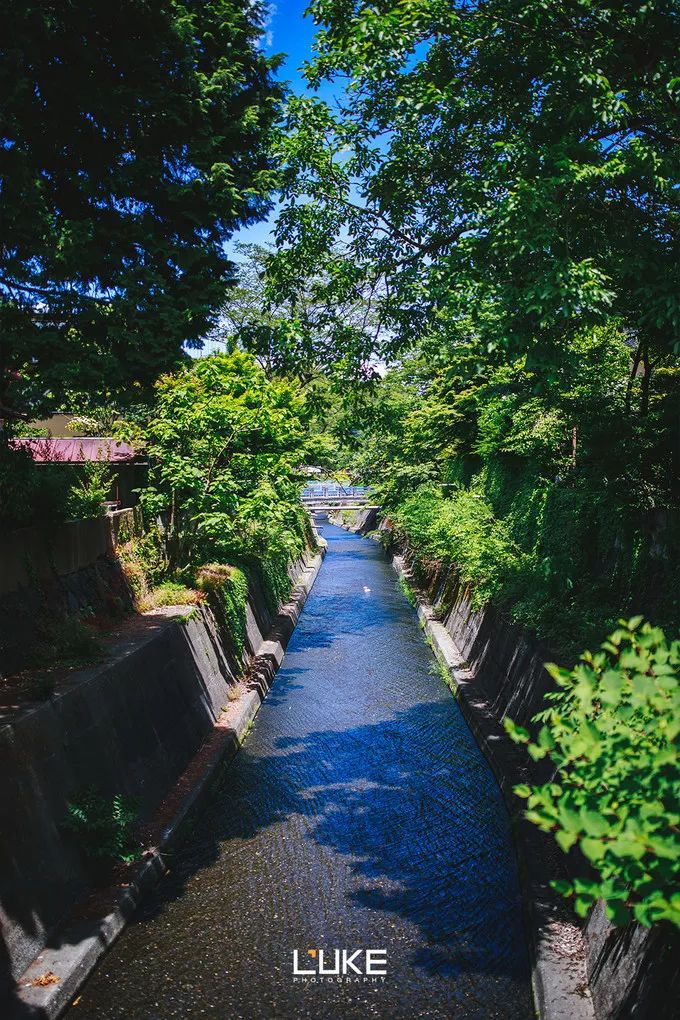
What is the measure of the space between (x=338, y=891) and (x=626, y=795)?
17.9 feet

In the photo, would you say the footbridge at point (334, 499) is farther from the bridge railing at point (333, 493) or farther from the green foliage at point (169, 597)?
the green foliage at point (169, 597)

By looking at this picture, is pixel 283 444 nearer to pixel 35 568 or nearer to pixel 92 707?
pixel 35 568

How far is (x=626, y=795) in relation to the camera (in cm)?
267

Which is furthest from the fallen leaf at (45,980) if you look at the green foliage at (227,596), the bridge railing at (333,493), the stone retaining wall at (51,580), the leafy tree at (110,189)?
the bridge railing at (333,493)

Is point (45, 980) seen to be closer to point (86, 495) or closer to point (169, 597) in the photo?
point (86, 495)

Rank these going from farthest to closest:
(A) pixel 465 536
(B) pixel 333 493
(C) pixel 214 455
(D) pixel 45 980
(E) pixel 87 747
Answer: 1. (B) pixel 333 493
2. (A) pixel 465 536
3. (C) pixel 214 455
4. (E) pixel 87 747
5. (D) pixel 45 980

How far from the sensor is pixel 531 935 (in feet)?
20.4

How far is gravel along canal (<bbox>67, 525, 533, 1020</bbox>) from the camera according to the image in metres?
5.65

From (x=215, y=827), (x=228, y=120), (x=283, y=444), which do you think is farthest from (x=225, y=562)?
(x=228, y=120)

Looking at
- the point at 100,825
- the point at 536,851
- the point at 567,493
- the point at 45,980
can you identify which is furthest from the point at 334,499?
the point at 45,980

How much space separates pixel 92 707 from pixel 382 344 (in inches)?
249

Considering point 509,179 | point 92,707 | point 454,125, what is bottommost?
point 92,707

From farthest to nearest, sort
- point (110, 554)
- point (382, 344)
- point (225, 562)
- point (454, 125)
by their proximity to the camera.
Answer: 1. point (225, 562)
2. point (110, 554)
3. point (382, 344)
4. point (454, 125)

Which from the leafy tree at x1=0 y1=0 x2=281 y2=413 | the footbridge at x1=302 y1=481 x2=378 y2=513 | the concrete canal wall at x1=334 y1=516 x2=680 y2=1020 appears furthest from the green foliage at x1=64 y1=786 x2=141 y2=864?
the footbridge at x1=302 y1=481 x2=378 y2=513
